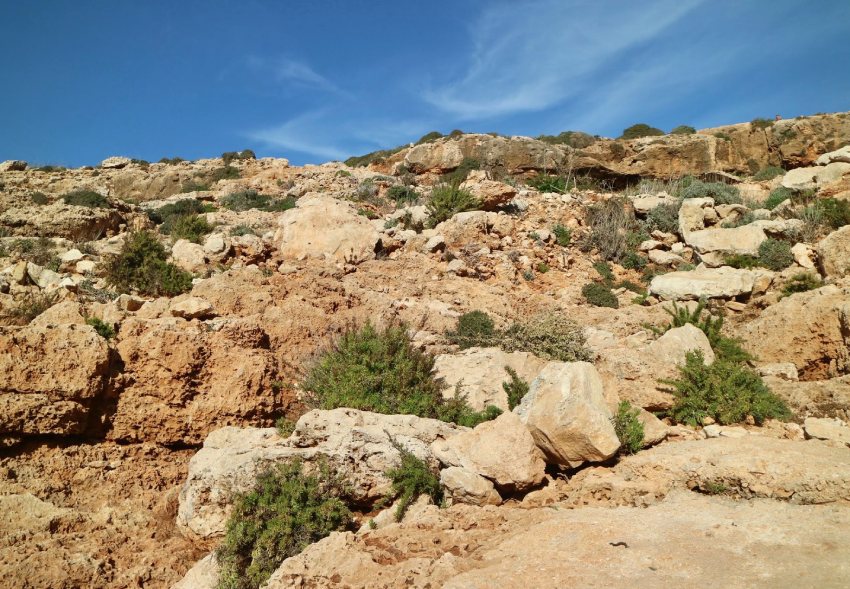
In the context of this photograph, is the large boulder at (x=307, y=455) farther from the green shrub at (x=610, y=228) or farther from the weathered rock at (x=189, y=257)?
the green shrub at (x=610, y=228)

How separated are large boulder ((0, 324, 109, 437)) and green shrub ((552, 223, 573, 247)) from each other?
11131mm

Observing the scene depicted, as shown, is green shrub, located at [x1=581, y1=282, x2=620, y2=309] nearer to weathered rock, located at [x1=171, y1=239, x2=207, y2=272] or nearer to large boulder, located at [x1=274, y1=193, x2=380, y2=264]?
large boulder, located at [x1=274, y1=193, x2=380, y2=264]

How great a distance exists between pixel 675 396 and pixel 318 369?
4396 millimetres

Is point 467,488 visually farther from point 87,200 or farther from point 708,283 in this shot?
point 87,200

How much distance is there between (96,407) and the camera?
16.2 feet

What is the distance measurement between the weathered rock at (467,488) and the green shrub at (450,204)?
10.0 metres

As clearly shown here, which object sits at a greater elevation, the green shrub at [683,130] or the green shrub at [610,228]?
the green shrub at [683,130]

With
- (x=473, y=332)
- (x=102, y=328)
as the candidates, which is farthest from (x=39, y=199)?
A: (x=473, y=332)

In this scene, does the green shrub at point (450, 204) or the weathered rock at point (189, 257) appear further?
the green shrub at point (450, 204)

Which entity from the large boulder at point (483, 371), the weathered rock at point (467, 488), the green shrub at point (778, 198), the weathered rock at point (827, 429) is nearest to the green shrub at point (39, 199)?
the large boulder at point (483, 371)

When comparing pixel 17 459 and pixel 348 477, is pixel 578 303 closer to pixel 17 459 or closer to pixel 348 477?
pixel 348 477

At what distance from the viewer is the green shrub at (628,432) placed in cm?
483

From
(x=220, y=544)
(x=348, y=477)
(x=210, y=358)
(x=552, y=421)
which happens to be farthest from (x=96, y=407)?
(x=552, y=421)

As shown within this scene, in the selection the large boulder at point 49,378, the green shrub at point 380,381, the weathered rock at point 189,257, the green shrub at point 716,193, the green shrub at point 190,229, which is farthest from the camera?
the green shrub at point 716,193
